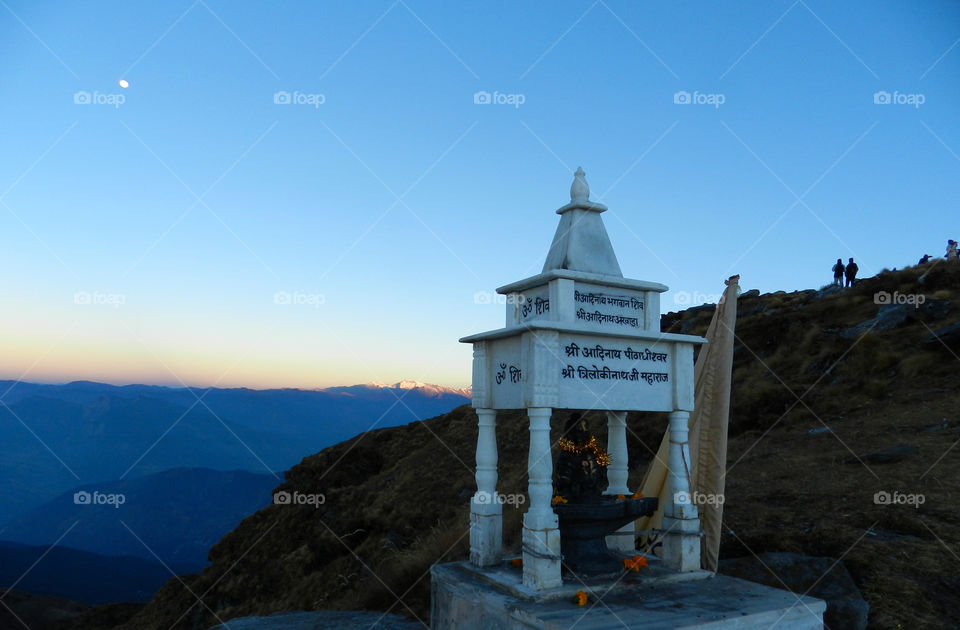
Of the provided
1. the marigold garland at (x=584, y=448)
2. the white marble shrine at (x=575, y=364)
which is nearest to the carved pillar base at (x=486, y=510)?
the white marble shrine at (x=575, y=364)

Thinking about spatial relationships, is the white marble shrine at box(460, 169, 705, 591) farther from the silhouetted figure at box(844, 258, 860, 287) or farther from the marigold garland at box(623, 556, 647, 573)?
the silhouetted figure at box(844, 258, 860, 287)

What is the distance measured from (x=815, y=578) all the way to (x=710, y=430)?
1.91 metres

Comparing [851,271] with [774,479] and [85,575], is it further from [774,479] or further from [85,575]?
[85,575]

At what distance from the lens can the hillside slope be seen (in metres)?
7.71

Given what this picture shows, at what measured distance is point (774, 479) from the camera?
1073 cm

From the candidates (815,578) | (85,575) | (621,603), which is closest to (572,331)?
(621,603)

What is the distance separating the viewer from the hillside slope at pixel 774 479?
7.71m

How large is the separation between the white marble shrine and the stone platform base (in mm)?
335

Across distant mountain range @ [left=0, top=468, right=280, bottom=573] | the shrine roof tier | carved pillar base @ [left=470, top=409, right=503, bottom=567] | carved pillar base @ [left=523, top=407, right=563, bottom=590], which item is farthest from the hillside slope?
distant mountain range @ [left=0, top=468, right=280, bottom=573]

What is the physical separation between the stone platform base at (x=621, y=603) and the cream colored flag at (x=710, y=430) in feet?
2.44

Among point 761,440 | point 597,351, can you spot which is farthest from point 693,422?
point 761,440

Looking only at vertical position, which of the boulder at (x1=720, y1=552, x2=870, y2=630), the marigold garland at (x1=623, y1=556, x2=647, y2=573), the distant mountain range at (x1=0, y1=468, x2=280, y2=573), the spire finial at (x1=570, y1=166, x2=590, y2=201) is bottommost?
the distant mountain range at (x1=0, y1=468, x2=280, y2=573)

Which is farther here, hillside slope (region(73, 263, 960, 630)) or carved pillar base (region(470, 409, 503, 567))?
hillside slope (region(73, 263, 960, 630))

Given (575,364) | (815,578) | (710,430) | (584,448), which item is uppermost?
(575,364)
